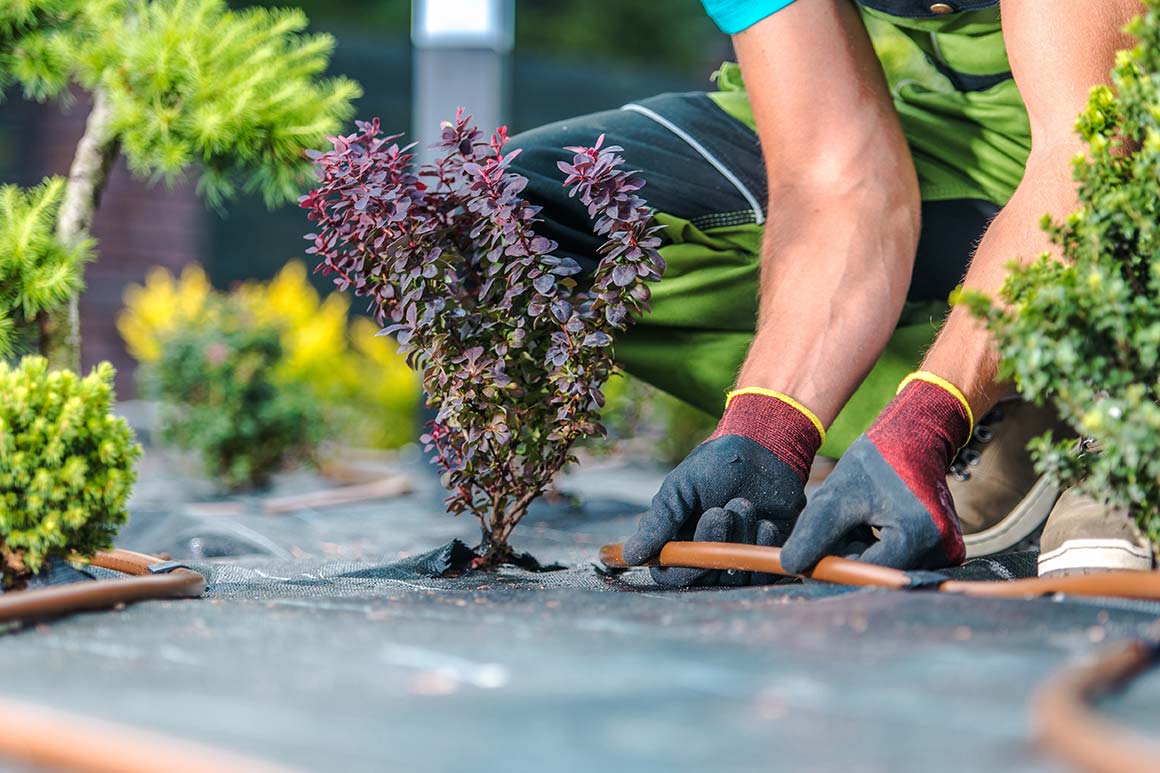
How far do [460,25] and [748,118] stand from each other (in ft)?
6.16

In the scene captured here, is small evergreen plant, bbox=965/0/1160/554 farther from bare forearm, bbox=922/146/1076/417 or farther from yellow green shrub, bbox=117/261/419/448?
yellow green shrub, bbox=117/261/419/448

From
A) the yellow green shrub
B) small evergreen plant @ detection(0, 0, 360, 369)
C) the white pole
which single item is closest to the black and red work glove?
small evergreen plant @ detection(0, 0, 360, 369)

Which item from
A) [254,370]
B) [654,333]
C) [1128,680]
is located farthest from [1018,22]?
[254,370]

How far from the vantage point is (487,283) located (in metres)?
1.85

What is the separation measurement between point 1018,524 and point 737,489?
84 centimetres

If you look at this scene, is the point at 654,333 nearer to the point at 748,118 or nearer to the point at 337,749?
the point at 748,118

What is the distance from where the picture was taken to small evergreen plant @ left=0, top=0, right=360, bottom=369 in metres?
2.27

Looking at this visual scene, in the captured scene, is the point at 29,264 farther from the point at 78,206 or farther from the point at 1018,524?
the point at 1018,524

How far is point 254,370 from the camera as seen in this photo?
406cm

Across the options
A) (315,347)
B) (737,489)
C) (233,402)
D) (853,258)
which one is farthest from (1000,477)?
(315,347)

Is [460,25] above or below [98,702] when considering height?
above

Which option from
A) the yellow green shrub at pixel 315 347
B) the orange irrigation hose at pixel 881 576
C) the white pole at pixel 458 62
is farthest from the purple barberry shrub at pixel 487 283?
the yellow green shrub at pixel 315 347

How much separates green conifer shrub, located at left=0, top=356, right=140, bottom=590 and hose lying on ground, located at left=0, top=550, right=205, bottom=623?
0.07 meters

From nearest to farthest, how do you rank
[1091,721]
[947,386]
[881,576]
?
[1091,721] < [881,576] < [947,386]
